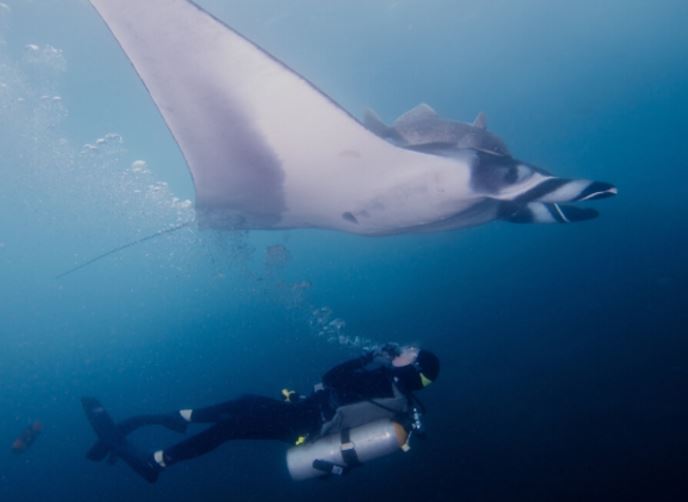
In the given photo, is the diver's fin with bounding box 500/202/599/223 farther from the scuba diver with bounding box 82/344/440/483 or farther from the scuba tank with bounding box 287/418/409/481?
the scuba tank with bounding box 287/418/409/481

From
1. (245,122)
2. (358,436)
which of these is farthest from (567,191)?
(358,436)

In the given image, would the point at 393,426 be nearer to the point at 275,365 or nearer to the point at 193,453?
the point at 193,453

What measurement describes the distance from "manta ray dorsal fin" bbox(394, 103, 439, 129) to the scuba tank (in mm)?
2867

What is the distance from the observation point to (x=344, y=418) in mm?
4391

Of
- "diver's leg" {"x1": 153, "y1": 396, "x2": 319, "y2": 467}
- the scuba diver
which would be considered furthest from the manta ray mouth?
"diver's leg" {"x1": 153, "y1": 396, "x2": 319, "y2": 467}

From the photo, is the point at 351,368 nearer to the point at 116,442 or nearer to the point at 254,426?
the point at 254,426

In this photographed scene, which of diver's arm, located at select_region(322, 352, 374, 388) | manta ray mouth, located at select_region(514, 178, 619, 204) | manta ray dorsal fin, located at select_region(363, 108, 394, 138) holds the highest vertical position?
manta ray dorsal fin, located at select_region(363, 108, 394, 138)

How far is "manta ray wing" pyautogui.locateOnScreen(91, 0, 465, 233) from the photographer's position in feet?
7.89

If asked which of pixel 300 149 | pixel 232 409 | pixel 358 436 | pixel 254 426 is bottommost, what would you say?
pixel 358 436

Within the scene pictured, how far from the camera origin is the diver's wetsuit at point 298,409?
4.28 metres

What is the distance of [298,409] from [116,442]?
3.50m

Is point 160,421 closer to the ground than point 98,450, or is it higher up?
higher up

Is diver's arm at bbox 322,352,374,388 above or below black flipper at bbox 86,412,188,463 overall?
above

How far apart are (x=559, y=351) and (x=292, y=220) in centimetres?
796
